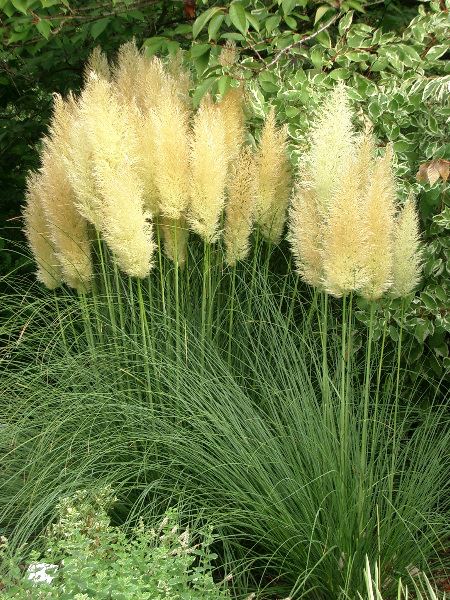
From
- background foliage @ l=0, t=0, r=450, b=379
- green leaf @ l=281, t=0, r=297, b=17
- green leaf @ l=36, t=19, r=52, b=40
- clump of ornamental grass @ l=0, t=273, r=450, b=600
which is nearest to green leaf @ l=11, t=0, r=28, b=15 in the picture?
background foliage @ l=0, t=0, r=450, b=379

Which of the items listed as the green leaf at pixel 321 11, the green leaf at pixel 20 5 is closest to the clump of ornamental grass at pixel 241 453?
the green leaf at pixel 321 11

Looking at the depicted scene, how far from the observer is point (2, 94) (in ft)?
26.1

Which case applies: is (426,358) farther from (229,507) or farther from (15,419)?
(15,419)

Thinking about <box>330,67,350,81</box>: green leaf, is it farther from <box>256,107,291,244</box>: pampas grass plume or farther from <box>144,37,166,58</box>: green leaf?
<box>144,37,166,58</box>: green leaf

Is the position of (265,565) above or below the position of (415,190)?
below

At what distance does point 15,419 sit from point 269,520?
4.45ft

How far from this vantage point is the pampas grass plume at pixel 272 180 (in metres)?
4.82

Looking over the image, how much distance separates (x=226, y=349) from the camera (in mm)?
5039

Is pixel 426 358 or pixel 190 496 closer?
pixel 190 496

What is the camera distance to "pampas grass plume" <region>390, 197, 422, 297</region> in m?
4.27

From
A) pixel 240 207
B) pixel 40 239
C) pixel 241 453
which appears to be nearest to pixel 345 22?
pixel 240 207

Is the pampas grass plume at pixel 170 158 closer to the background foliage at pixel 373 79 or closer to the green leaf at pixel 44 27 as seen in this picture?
the background foliage at pixel 373 79

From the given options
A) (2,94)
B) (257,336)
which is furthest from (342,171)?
(2,94)

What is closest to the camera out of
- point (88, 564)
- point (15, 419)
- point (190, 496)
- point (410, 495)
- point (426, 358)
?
point (88, 564)
